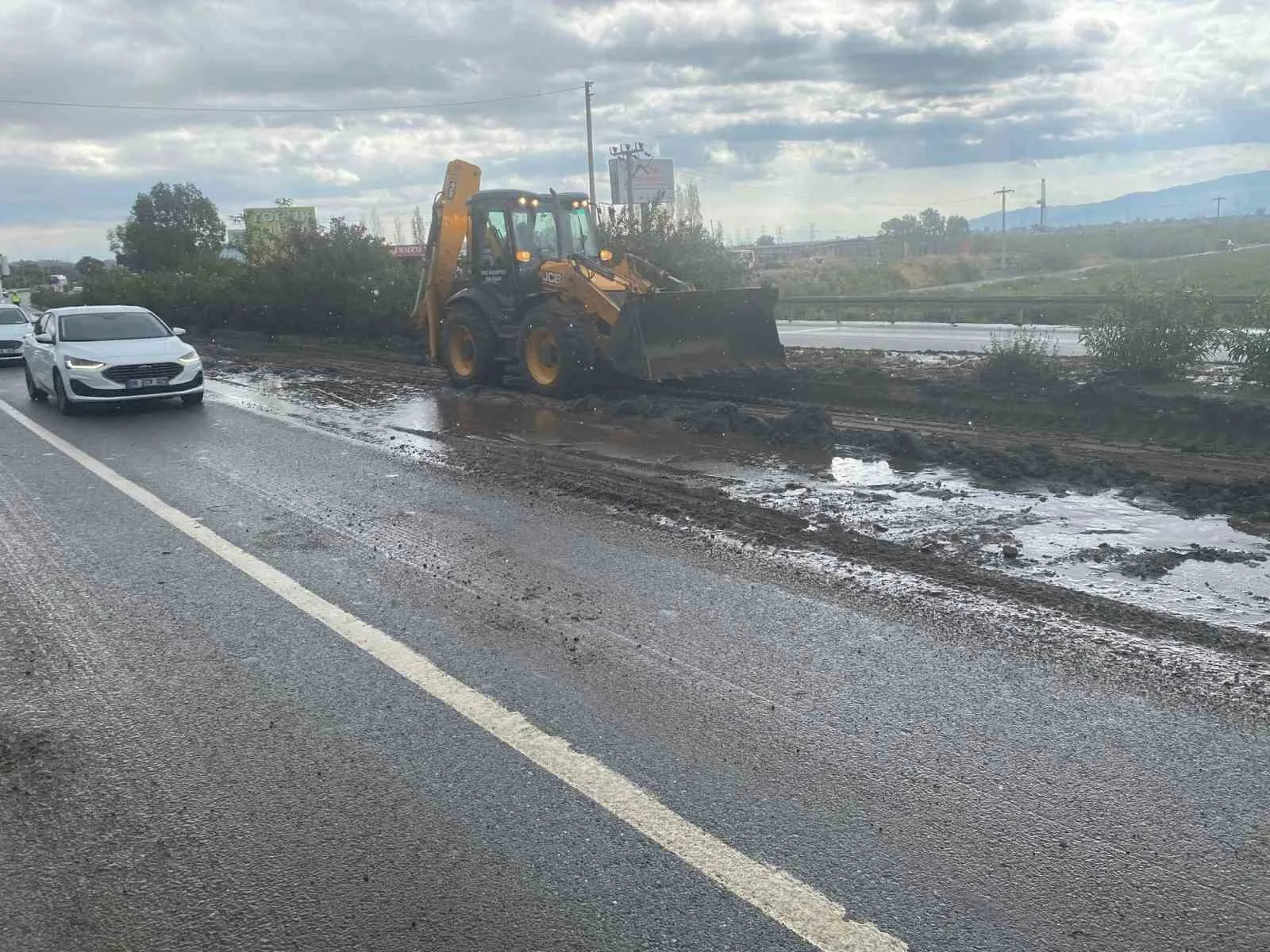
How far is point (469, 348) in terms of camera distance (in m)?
16.8

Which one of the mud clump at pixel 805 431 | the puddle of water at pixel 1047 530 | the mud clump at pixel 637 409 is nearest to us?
the puddle of water at pixel 1047 530

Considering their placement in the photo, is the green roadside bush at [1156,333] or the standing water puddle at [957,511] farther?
the green roadside bush at [1156,333]

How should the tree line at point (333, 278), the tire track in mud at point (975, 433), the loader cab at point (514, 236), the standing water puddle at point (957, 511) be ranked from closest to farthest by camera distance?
the standing water puddle at point (957, 511)
the tire track in mud at point (975, 433)
the loader cab at point (514, 236)
the tree line at point (333, 278)

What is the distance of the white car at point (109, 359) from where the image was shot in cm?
1442

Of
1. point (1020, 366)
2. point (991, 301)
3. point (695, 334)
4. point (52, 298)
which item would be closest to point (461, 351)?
point (695, 334)

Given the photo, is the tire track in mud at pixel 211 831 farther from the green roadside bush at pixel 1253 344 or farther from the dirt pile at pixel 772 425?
the green roadside bush at pixel 1253 344

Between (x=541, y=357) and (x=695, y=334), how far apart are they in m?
2.22

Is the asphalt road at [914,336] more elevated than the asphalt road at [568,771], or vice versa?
the asphalt road at [914,336]

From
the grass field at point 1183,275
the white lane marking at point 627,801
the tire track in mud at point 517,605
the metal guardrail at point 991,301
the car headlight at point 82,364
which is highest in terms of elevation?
the grass field at point 1183,275

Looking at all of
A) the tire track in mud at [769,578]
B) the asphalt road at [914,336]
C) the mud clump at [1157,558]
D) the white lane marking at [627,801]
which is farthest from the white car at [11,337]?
the mud clump at [1157,558]

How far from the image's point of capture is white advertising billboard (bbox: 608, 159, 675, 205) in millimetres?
63688

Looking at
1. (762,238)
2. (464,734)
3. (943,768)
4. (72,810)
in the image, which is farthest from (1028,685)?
(762,238)

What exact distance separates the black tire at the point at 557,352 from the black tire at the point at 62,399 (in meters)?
6.06

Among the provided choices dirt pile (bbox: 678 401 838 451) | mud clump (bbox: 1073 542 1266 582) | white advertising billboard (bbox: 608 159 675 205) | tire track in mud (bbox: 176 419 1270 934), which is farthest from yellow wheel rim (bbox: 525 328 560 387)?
white advertising billboard (bbox: 608 159 675 205)
